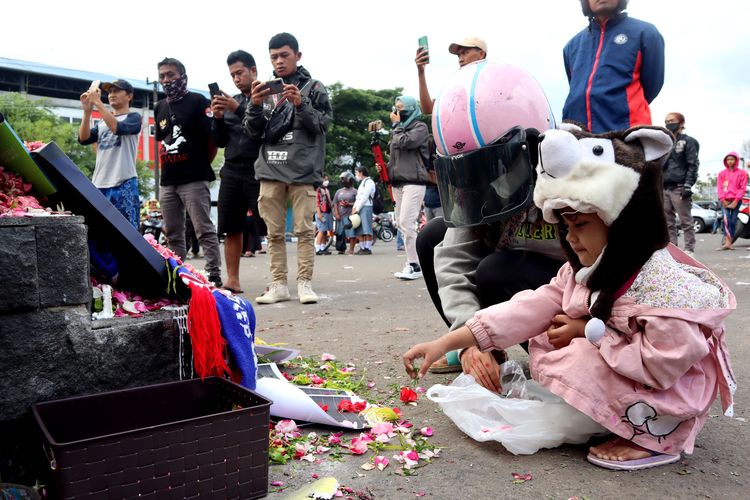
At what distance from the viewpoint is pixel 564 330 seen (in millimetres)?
2154

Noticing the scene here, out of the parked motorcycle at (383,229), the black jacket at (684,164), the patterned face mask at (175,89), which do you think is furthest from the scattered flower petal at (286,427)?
the parked motorcycle at (383,229)

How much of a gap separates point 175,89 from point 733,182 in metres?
10.5

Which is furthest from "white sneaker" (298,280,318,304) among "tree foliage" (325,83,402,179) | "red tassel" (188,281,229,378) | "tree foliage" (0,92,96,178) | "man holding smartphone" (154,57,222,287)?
"tree foliage" (325,83,402,179)

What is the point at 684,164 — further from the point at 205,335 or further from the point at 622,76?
the point at 205,335

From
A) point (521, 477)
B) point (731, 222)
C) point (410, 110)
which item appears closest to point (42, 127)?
point (410, 110)

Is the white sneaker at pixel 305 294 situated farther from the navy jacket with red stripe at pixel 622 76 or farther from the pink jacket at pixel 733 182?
the pink jacket at pixel 733 182

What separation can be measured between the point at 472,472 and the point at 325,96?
4.06 meters

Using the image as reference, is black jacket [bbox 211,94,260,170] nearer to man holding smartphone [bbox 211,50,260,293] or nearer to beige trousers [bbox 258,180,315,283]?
man holding smartphone [bbox 211,50,260,293]

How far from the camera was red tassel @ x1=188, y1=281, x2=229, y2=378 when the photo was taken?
2.24 meters

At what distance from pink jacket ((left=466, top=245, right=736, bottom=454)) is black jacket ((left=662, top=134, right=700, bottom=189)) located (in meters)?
8.16

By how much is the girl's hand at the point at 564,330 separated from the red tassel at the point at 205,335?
1164 millimetres

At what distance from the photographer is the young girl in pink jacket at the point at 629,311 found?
191 centimetres

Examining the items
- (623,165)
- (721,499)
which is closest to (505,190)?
(623,165)

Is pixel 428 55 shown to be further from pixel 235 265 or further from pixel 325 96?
pixel 235 265
